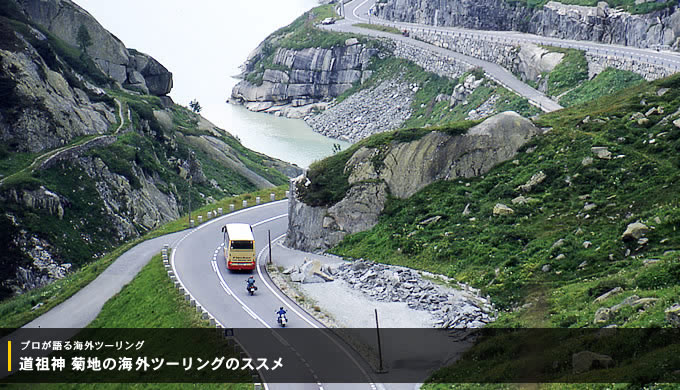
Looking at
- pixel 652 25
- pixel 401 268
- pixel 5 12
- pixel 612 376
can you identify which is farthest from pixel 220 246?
pixel 652 25

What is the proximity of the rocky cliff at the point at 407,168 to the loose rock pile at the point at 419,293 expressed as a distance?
5335mm

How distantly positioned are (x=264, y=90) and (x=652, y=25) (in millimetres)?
83972

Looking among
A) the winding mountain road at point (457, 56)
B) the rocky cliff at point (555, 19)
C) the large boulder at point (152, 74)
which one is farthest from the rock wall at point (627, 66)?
the large boulder at point (152, 74)

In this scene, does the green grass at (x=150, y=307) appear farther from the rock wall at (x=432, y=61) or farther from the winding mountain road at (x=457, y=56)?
the rock wall at (x=432, y=61)

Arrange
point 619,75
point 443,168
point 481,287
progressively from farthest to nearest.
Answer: point 619,75 → point 443,168 → point 481,287

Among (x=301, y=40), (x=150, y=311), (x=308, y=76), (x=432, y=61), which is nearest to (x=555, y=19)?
(x=432, y=61)

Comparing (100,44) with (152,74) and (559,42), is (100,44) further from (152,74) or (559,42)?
(559,42)

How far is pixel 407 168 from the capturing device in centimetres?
4478

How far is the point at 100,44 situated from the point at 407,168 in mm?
68581

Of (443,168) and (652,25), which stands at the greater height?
(652,25)

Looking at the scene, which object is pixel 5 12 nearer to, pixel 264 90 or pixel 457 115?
pixel 457 115

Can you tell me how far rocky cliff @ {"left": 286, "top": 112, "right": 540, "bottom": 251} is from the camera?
43844 mm

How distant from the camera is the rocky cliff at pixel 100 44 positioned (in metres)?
94.6

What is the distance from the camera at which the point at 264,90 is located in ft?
498
